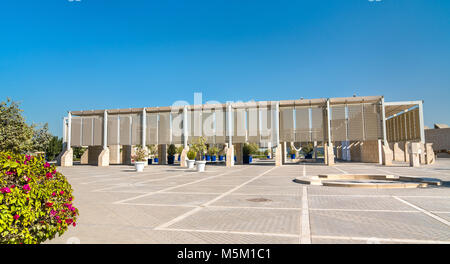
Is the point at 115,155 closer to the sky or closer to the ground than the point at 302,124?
closer to the ground

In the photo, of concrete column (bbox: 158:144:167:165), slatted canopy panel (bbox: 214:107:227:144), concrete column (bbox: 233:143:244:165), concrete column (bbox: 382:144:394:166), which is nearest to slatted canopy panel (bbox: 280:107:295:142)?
slatted canopy panel (bbox: 214:107:227:144)

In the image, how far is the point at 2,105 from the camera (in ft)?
58.2

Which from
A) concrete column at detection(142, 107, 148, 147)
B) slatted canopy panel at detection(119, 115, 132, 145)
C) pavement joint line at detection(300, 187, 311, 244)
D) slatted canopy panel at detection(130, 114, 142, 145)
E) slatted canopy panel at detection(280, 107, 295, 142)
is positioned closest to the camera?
pavement joint line at detection(300, 187, 311, 244)

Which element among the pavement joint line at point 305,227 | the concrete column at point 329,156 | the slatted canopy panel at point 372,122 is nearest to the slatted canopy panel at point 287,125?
the concrete column at point 329,156

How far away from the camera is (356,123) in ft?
113

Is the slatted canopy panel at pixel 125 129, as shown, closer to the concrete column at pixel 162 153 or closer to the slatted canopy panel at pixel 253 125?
the concrete column at pixel 162 153

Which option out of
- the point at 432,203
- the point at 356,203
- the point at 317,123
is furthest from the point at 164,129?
the point at 432,203

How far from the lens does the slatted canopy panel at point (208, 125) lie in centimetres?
3894

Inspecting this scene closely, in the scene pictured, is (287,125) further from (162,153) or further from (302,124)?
(162,153)

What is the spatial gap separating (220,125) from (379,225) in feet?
108

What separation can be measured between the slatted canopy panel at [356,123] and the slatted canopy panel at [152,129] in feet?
87.1

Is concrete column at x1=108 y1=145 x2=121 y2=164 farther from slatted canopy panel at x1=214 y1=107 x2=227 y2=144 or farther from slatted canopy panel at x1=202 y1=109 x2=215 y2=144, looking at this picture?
slatted canopy panel at x1=214 y1=107 x2=227 y2=144

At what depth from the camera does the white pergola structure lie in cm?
3456

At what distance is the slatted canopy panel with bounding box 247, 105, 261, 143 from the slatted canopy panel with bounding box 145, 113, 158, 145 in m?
13.8
